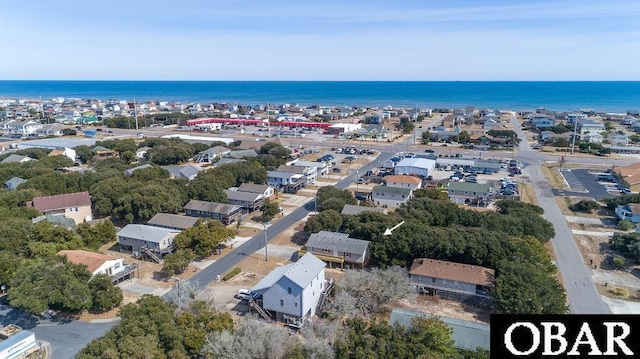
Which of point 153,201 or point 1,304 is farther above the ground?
point 153,201

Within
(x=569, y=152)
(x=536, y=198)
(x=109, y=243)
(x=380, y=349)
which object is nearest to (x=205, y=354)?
(x=380, y=349)

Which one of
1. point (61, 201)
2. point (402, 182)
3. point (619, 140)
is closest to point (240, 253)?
point (61, 201)

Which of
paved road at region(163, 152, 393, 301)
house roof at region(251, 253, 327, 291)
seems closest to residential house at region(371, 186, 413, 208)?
paved road at region(163, 152, 393, 301)

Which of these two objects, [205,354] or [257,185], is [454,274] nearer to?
[205,354]

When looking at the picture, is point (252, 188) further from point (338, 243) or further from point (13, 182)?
point (13, 182)

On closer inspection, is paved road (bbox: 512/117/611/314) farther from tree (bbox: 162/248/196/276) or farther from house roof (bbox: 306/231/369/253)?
tree (bbox: 162/248/196/276)
